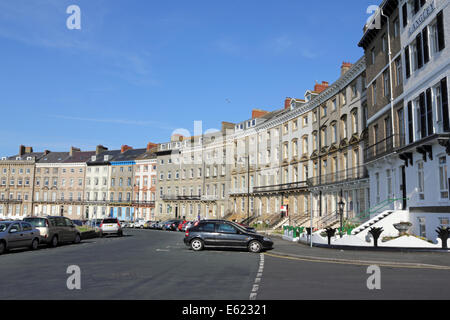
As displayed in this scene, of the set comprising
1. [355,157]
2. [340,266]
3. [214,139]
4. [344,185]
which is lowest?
[340,266]

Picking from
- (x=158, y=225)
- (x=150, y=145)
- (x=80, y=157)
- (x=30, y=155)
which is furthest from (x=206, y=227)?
(x=30, y=155)

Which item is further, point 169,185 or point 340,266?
point 169,185

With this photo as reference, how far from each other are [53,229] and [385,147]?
2059cm

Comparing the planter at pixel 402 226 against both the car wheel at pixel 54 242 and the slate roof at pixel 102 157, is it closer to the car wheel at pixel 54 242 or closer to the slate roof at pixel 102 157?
the car wheel at pixel 54 242

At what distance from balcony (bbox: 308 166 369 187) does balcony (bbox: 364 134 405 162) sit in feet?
14.2

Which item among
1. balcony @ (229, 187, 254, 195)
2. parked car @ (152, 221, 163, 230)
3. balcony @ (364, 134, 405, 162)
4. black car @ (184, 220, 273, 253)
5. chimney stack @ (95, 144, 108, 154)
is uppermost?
chimney stack @ (95, 144, 108, 154)

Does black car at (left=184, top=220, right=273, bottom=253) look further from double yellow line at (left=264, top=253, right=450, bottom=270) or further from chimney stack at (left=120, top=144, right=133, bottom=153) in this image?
chimney stack at (left=120, top=144, right=133, bottom=153)

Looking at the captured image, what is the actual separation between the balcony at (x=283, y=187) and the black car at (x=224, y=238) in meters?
24.5

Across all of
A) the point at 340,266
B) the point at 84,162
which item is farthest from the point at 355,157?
the point at 84,162

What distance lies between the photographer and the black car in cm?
2061

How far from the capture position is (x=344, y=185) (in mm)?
35625

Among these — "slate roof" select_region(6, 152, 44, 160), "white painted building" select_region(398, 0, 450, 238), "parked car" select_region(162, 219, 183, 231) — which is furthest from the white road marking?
"slate roof" select_region(6, 152, 44, 160)

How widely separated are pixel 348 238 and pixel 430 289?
12169 mm
